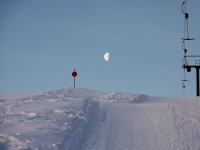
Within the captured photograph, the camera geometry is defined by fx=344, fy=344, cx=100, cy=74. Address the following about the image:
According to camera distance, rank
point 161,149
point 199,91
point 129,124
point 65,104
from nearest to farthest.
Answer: point 161,149, point 129,124, point 65,104, point 199,91

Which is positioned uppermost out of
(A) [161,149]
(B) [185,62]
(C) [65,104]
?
(B) [185,62]

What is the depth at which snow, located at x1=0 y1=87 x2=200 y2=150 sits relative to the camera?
35.8ft

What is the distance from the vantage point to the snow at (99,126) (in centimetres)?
1092

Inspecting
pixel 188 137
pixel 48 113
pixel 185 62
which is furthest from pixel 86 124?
pixel 185 62

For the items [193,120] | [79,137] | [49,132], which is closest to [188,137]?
[193,120]

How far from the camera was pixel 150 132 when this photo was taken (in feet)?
43.0

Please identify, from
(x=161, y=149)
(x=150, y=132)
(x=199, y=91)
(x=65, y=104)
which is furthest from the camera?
(x=199, y=91)

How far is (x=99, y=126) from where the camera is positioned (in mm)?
13812

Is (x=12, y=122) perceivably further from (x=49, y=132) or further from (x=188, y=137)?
(x=188, y=137)

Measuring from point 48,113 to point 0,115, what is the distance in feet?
6.51

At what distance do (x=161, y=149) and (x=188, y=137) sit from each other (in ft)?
5.82

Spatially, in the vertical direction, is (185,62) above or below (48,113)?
above

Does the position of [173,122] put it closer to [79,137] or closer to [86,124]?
[86,124]

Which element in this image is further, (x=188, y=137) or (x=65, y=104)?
(x=65, y=104)
